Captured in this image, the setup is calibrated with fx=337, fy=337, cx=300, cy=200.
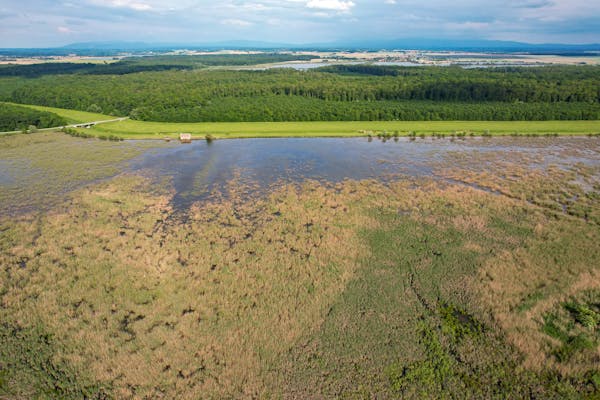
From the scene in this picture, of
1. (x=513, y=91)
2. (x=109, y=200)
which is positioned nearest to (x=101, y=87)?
(x=109, y=200)

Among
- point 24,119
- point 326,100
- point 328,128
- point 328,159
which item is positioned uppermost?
point 326,100

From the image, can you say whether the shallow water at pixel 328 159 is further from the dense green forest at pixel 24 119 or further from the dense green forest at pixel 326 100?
the dense green forest at pixel 24 119

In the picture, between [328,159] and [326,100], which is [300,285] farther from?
[326,100]

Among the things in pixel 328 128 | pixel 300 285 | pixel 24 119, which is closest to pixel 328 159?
pixel 328 128

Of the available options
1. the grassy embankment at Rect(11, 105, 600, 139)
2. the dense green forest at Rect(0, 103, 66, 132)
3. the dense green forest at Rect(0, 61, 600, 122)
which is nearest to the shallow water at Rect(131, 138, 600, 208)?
the grassy embankment at Rect(11, 105, 600, 139)

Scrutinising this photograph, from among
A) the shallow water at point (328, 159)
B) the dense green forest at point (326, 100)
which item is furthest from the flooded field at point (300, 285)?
the dense green forest at point (326, 100)

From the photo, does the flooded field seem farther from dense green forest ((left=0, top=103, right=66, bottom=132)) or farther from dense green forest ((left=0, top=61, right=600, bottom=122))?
dense green forest ((left=0, top=61, right=600, bottom=122))
